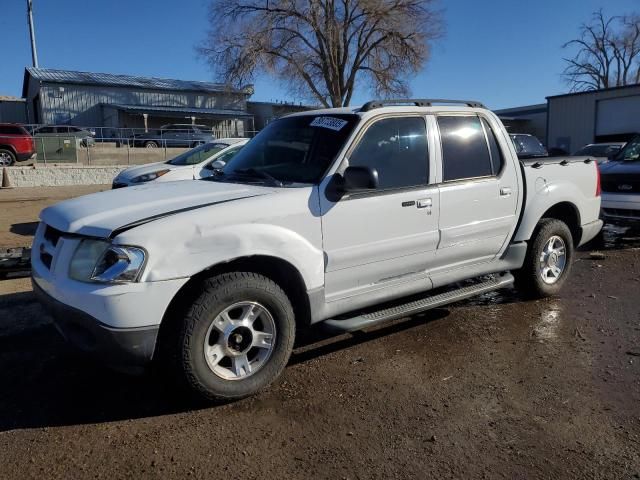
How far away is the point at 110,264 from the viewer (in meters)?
3.05

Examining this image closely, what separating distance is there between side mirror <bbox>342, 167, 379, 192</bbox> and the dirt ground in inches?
53.7

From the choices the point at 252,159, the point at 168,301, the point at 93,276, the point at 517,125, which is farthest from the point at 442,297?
the point at 517,125

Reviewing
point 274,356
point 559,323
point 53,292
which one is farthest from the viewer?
point 559,323

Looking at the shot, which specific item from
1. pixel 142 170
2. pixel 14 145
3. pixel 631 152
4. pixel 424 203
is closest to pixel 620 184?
pixel 631 152

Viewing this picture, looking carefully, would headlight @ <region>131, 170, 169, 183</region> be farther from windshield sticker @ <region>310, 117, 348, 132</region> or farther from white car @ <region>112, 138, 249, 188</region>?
windshield sticker @ <region>310, 117, 348, 132</region>

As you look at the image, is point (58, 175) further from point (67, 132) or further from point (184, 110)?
point (184, 110)

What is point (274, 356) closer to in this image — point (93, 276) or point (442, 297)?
point (93, 276)

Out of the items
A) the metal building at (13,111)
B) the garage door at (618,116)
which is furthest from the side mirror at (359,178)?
the metal building at (13,111)

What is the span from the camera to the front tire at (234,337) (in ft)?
10.5

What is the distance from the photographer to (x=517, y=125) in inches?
1906

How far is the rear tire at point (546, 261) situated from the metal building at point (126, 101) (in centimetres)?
3712

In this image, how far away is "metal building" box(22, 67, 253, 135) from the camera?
139ft

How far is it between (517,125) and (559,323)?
155 feet

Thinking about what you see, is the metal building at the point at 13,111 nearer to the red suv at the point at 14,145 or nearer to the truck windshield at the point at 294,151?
the red suv at the point at 14,145
